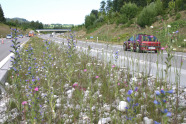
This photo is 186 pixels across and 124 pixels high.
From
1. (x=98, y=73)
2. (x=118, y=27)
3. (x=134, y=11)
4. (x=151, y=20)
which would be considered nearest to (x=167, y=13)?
(x=151, y=20)

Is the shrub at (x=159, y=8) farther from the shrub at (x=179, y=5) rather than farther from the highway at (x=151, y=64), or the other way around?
the highway at (x=151, y=64)

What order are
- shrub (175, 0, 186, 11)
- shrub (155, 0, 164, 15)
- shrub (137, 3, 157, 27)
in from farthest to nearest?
shrub (155, 0, 164, 15)
shrub (137, 3, 157, 27)
shrub (175, 0, 186, 11)

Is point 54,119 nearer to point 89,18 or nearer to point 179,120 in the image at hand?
point 179,120

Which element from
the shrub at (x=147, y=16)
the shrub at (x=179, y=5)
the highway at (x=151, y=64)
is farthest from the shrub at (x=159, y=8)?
the highway at (x=151, y=64)

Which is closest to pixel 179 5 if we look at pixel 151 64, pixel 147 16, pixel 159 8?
pixel 159 8

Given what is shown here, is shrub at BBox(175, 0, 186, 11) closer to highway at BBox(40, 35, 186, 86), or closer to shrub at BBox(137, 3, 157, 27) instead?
shrub at BBox(137, 3, 157, 27)

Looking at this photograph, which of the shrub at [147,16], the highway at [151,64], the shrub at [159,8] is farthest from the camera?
the shrub at [159,8]

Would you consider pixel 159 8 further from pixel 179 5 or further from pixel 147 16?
pixel 147 16

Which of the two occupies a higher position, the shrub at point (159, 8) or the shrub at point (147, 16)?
the shrub at point (159, 8)

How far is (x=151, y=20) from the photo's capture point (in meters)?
28.9

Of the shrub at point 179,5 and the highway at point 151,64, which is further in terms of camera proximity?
the shrub at point 179,5

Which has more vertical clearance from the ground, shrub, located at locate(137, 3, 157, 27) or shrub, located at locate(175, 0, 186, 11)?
shrub, located at locate(175, 0, 186, 11)

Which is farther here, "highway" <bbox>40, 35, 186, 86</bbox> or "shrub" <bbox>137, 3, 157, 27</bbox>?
"shrub" <bbox>137, 3, 157, 27</bbox>

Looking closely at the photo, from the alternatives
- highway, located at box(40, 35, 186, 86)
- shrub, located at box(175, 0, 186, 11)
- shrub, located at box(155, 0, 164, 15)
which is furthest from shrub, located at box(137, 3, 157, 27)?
highway, located at box(40, 35, 186, 86)
